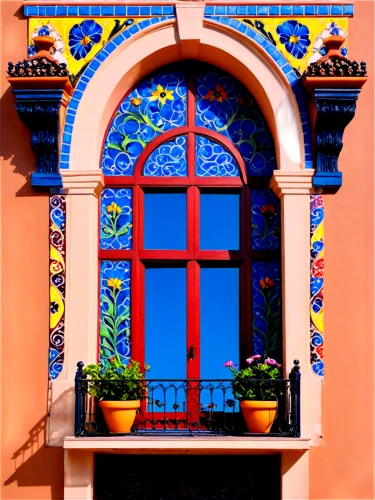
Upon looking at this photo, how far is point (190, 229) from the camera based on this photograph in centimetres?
1212

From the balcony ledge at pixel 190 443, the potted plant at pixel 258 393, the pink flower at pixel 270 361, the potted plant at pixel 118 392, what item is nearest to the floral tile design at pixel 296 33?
the pink flower at pixel 270 361

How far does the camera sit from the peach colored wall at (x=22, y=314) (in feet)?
38.2

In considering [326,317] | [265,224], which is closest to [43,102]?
[265,224]

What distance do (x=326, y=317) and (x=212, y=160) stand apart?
1.96 m

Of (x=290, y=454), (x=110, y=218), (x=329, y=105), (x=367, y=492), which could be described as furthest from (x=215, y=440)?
(x=329, y=105)

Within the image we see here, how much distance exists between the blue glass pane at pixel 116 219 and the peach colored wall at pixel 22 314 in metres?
0.61

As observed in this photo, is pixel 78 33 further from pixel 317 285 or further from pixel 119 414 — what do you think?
pixel 119 414

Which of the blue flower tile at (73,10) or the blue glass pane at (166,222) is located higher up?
the blue flower tile at (73,10)

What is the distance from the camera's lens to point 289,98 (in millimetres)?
11992

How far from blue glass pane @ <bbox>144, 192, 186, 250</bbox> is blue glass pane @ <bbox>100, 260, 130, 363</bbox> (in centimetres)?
38

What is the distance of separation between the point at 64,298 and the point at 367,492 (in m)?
3.42

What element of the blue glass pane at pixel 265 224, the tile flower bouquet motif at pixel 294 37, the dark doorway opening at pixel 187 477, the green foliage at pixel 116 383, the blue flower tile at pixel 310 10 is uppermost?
the blue flower tile at pixel 310 10

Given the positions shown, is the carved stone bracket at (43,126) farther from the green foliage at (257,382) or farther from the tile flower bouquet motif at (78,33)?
the green foliage at (257,382)

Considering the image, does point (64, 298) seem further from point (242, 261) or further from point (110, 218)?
point (242, 261)
